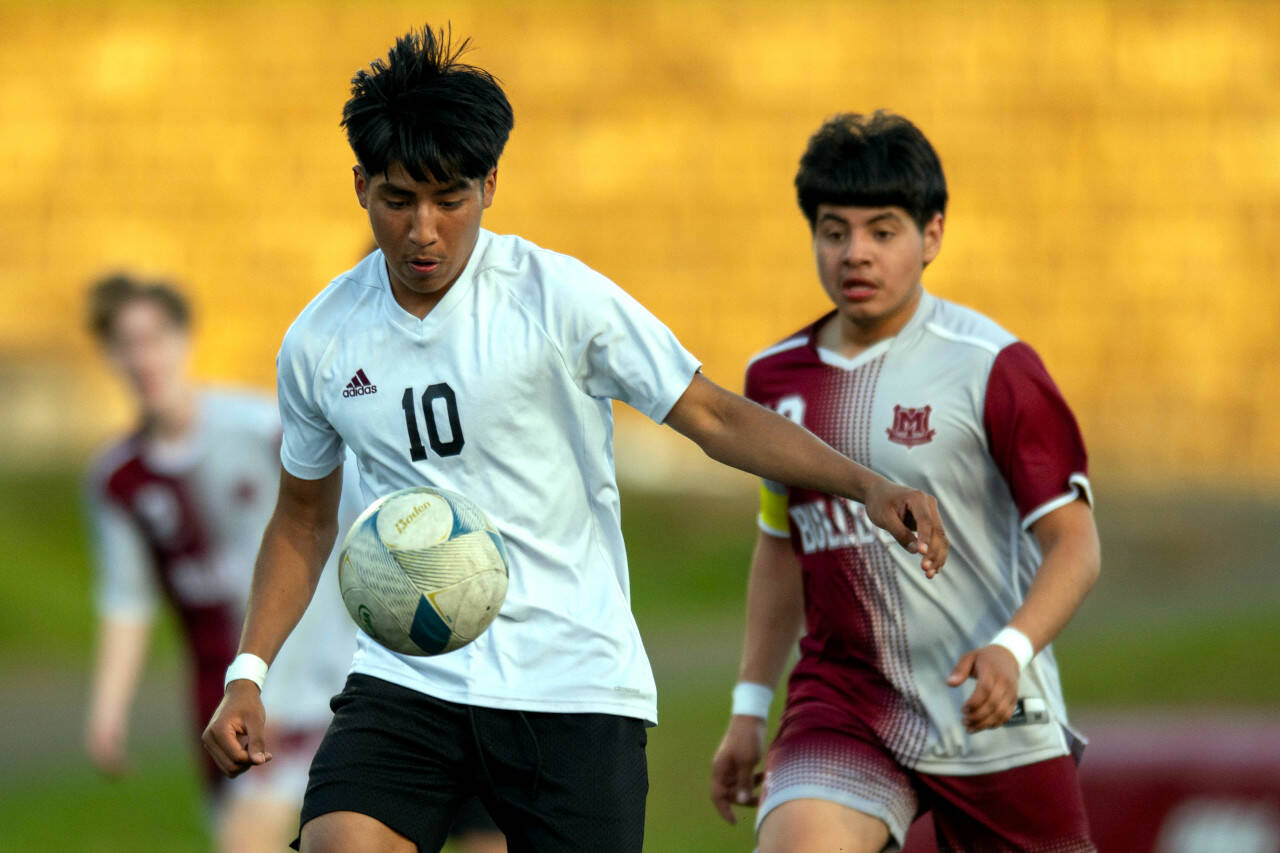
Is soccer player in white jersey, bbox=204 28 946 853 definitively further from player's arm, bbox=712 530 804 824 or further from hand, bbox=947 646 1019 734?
player's arm, bbox=712 530 804 824

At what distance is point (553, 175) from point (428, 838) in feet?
81.1

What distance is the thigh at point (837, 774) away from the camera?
195 inches

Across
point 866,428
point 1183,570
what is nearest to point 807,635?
point 866,428

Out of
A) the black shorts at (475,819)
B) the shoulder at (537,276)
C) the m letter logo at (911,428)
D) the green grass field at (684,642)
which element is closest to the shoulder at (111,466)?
the black shorts at (475,819)

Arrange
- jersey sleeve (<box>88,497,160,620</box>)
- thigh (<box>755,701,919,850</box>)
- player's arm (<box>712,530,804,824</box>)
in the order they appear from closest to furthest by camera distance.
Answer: thigh (<box>755,701,919,850</box>) → player's arm (<box>712,530,804,824</box>) → jersey sleeve (<box>88,497,160,620</box>)

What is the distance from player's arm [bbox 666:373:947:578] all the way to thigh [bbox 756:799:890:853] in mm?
1080

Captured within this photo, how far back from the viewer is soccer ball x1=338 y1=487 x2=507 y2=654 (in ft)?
13.4

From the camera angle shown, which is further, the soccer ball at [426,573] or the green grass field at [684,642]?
the green grass field at [684,642]

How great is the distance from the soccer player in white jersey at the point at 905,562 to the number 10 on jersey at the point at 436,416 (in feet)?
4.24

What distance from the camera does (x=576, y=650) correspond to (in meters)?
4.33

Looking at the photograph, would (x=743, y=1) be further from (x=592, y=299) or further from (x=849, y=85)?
(x=592, y=299)

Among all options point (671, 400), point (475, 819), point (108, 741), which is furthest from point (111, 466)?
point (671, 400)

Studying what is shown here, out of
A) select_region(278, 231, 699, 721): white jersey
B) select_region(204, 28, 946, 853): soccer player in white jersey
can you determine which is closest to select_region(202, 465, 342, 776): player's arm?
select_region(204, 28, 946, 853): soccer player in white jersey

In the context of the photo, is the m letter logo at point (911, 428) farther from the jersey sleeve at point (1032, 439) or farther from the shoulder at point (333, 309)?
the shoulder at point (333, 309)
